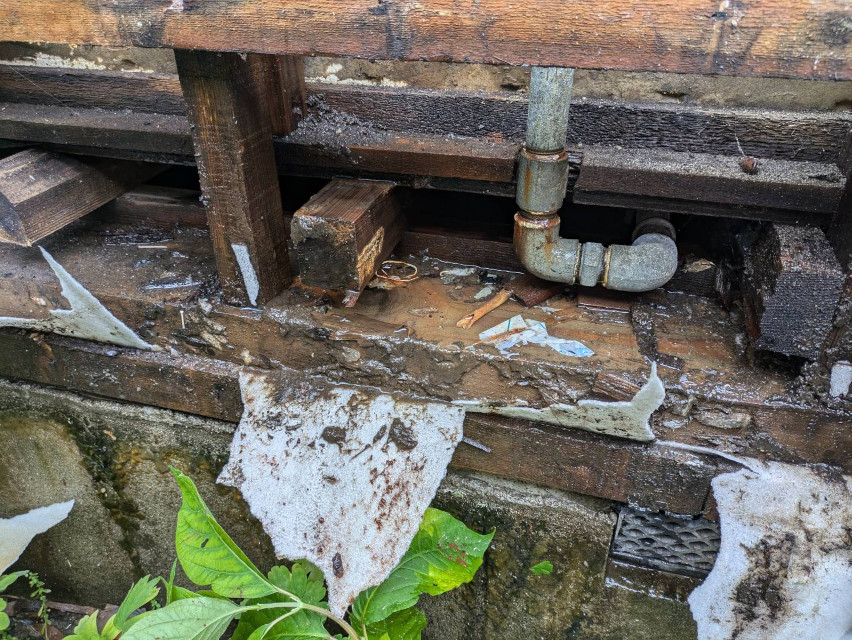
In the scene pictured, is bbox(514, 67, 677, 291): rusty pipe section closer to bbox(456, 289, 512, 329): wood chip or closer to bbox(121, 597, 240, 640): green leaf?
bbox(456, 289, 512, 329): wood chip

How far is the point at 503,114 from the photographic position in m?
1.72

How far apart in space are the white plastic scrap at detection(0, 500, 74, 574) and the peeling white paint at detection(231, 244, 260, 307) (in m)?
1.29

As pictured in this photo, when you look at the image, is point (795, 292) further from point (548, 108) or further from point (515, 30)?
point (515, 30)

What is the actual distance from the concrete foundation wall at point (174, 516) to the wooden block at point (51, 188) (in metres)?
0.59

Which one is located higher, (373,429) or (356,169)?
(356,169)

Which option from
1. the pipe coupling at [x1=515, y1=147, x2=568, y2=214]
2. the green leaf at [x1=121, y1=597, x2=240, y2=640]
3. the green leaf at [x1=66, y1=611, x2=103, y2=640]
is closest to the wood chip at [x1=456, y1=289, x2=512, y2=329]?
the pipe coupling at [x1=515, y1=147, x2=568, y2=214]

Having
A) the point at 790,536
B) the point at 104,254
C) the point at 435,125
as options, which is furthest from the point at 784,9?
the point at 104,254

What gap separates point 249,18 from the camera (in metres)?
1.06

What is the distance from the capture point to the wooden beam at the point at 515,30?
860 mm

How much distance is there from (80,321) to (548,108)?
1.43 metres

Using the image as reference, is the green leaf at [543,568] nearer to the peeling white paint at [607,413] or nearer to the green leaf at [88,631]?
the peeling white paint at [607,413]

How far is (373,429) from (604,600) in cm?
84

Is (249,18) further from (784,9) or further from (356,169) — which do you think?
(784,9)

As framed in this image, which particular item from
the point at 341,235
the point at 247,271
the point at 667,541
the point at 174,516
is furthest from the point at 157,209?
the point at 667,541
